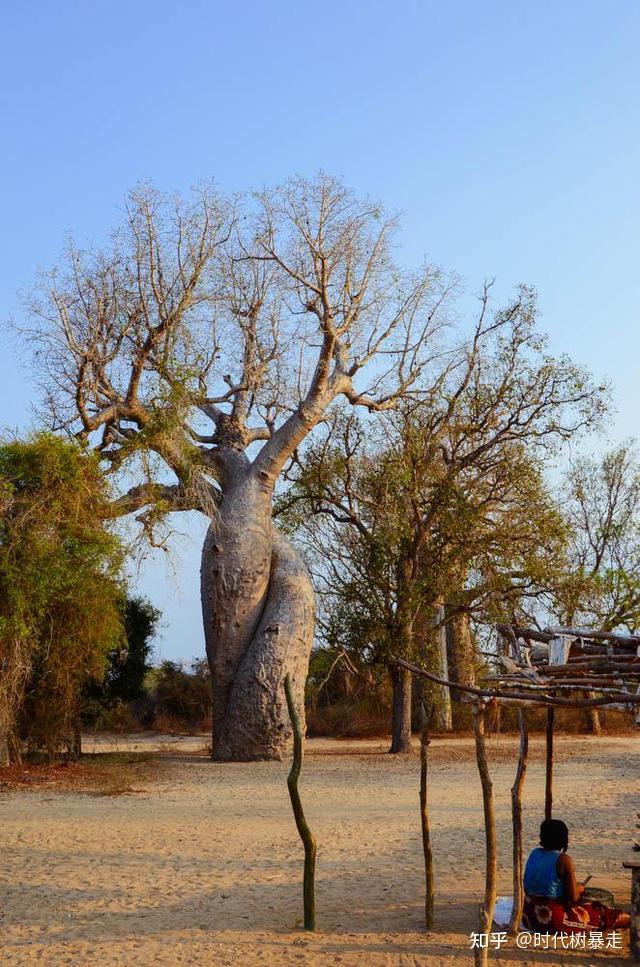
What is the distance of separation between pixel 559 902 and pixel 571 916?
95 millimetres

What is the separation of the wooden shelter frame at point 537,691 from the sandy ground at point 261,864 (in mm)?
478

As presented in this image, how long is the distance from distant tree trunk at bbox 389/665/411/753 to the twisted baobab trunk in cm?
210

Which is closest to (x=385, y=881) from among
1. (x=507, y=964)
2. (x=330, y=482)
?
(x=507, y=964)

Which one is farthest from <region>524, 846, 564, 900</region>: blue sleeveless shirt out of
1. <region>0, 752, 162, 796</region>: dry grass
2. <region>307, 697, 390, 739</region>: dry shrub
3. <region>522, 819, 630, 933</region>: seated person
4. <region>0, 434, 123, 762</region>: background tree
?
<region>307, 697, 390, 739</region>: dry shrub

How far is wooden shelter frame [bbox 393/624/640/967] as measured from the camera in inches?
209

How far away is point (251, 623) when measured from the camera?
1619 cm

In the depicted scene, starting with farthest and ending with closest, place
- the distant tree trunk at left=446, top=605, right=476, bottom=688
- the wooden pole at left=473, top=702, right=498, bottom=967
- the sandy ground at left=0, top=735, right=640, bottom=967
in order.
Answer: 1. the distant tree trunk at left=446, top=605, right=476, bottom=688
2. the sandy ground at left=0, top=735, right=640, bottom=967
3. the wooden pole at left=473, top=702, right=498, bottom=967

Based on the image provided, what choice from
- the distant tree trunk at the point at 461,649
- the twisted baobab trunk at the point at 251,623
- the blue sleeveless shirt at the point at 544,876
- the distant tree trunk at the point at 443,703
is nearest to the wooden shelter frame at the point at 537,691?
the blue sleeveless shirt at the point at 544,876

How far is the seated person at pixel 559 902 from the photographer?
5.66m

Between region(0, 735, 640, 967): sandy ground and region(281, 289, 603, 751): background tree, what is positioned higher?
region(281, 289, 603, 751): background tree

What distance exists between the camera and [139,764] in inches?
606

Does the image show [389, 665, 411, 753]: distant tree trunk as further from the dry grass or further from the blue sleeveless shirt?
the blue sleeveless shirt

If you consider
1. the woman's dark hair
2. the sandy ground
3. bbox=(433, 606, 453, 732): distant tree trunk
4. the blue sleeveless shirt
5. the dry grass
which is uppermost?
bbox=(433, 606, 453, 732): distant tree trunk

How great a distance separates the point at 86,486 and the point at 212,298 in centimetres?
449
